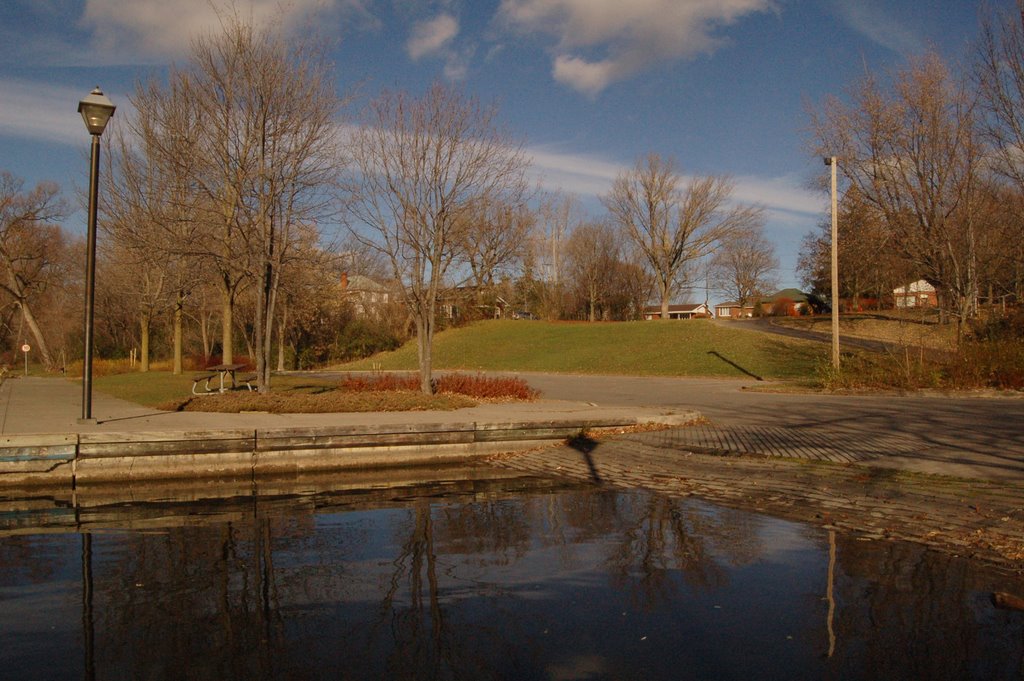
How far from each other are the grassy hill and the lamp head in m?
25.9

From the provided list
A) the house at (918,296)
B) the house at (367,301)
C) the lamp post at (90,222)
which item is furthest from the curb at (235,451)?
the house at (367,301)

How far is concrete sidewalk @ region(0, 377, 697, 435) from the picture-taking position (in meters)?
10.6

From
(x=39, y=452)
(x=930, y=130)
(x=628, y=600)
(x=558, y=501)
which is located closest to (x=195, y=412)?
(x=39, y=452)

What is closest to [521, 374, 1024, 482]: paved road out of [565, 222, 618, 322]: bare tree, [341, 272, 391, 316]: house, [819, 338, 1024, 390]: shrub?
[819, 338, 1024, 390]: shrub

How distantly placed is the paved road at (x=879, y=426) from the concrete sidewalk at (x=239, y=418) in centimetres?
191

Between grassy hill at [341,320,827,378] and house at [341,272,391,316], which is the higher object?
house at [341,272,391,316]

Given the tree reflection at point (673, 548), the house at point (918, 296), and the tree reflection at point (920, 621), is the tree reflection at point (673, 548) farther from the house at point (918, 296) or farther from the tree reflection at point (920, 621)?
the house at point (918, 296)

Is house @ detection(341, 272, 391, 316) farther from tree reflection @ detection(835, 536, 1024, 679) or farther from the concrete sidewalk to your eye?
tree reflection @ detection(835, 536, 1024, 679)

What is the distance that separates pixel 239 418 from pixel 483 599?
839 cm

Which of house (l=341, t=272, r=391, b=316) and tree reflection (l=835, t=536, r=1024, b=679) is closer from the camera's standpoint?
tree reflection (l=835, t=536, r=1024, b=679)

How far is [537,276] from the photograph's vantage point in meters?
71.5

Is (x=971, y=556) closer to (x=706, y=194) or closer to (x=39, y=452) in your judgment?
(x=39, y=452)

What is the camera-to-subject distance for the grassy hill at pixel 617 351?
111ft

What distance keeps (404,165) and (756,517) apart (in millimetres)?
11968
